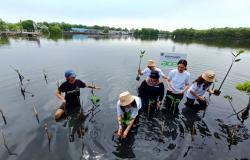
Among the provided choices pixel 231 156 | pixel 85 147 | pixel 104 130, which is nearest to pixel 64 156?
pixel 85 147

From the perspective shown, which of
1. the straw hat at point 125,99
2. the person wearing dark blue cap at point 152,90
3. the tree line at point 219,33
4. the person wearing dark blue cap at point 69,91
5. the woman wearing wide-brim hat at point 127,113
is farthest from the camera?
the tree line at point 219,33

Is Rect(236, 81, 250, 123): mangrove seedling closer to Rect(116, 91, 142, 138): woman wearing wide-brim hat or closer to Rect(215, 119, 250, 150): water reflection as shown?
Rect(215, 119, 250, 150): water reflection

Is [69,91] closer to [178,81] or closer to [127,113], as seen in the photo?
[127,113]

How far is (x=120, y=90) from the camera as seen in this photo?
10.2m

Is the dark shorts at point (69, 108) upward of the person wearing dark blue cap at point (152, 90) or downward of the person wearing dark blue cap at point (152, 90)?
downward

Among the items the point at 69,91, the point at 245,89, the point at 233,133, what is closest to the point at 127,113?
the point at 69,91

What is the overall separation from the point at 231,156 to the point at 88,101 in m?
6.18

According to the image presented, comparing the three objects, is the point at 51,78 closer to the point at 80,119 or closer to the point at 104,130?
the point at 80,119

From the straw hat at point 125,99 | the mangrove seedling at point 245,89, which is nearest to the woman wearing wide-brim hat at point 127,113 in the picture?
the straw hat at point 125,99

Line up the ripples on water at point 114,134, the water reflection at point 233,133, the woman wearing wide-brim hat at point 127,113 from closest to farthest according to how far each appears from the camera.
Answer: the woman wearing wide-brim hat at point 127,113 < the ripples on water at point 114,134 < the water reflection at point 233,133

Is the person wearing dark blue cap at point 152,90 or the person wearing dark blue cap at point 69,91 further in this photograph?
the person wearing dark blue cap at point 152,90

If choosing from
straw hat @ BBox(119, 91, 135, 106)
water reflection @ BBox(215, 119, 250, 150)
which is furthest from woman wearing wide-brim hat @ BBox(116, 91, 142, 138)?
water reflection @ BBox(215, 119, 250, 150)

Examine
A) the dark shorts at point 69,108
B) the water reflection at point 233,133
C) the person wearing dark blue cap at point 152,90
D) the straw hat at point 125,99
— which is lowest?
the water reflection at point 233,133

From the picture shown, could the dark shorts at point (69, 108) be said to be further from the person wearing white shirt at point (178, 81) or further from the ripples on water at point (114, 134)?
the person wearing white shirt at point (178, 81)
